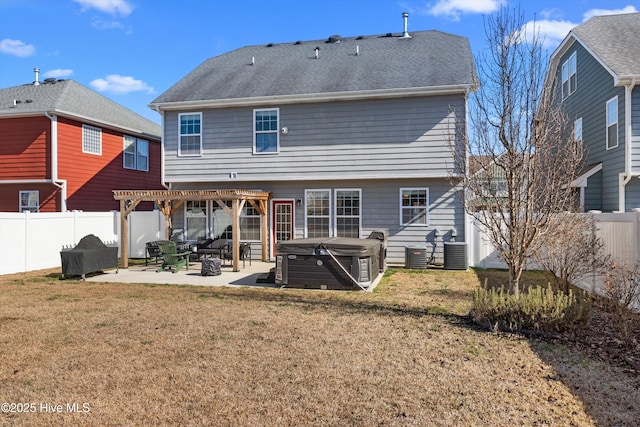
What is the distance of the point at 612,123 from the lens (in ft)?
42.9

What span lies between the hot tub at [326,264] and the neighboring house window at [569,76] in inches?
481

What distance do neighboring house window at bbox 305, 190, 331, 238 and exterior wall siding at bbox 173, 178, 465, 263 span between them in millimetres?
196

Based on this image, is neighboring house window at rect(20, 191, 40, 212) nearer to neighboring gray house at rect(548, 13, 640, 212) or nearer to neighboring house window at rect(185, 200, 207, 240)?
neighboring house window at rect(185, 200, 207, 240)

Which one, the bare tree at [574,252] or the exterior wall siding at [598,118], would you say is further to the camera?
the exterior wall siding at [598,118]

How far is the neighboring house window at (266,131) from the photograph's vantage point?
14.0 metres

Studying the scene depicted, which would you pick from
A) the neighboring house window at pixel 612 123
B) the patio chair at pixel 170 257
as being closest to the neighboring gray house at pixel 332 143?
the patio chair at pixel 170 257

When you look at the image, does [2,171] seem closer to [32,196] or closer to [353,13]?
[32,196]

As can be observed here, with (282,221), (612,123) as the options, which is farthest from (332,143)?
(612,123)

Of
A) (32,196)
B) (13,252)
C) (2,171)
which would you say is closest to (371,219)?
(13,252)

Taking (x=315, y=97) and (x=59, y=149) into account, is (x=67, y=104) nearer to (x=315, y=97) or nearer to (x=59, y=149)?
(x=59, y=149)

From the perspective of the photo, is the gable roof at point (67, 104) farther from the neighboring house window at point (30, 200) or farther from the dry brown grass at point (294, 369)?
the dry brown grass at point (294, 369)

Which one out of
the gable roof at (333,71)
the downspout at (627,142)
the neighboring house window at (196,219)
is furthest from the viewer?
the neighboring house window at (196,219)

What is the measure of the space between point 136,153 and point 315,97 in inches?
438

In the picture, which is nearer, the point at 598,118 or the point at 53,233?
the point at 53,233
